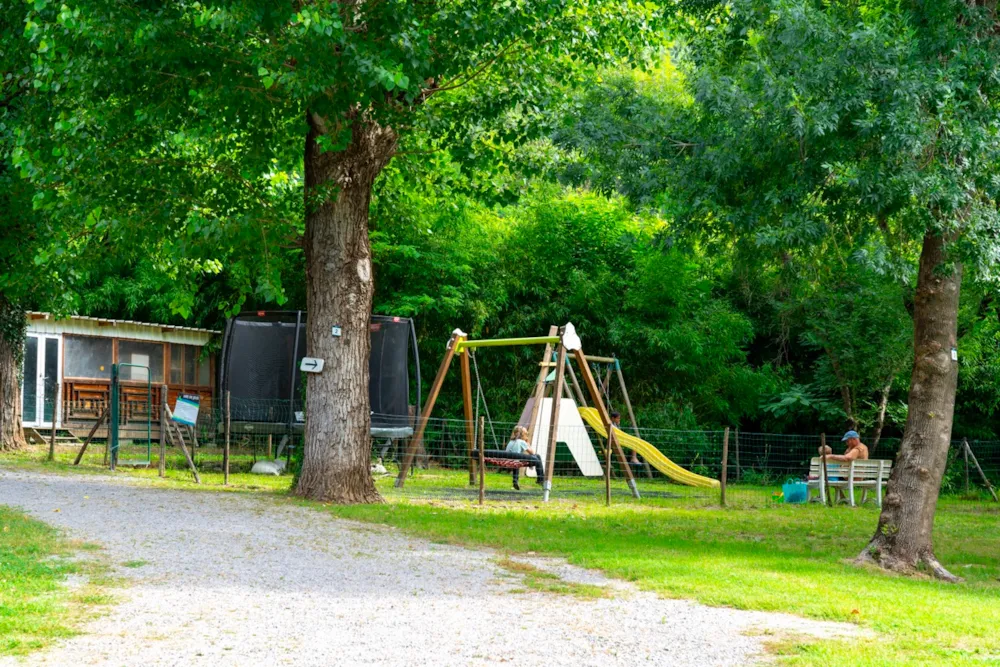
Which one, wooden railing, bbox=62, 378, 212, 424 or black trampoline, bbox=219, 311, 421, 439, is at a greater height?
black trampoline, bbox=219, 311, 421, 439

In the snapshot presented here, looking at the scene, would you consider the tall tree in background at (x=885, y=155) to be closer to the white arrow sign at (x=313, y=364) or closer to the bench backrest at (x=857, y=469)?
the white arrow sign at (x=313, y=364)

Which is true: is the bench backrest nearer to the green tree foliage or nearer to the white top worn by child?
the white top worn by child

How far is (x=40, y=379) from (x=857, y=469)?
51.2ft

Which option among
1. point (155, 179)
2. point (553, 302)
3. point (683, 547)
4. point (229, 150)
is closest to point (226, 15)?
point (155, 179)

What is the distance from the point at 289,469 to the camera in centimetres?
1983

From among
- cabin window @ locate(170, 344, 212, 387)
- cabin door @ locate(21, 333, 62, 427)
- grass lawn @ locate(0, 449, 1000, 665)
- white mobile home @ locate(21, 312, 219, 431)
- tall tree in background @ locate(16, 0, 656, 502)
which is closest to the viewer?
grass lawn @ locate(0, 449, 1000, 665)

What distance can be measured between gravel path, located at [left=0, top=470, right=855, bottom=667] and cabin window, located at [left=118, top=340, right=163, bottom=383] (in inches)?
583

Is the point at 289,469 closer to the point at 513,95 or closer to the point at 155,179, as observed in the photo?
the point at 155,179

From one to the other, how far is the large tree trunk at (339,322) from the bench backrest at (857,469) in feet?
24.0

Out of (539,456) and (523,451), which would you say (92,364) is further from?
(539,456)

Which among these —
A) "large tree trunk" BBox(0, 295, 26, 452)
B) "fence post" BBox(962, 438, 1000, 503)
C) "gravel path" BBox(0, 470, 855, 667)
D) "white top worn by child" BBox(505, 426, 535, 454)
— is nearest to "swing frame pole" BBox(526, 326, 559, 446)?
"white top worn by child" BBox(505, 426, 535, 454)

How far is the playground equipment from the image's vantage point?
55.8ft

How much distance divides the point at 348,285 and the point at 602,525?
4024mm

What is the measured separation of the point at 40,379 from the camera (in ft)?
78.2
